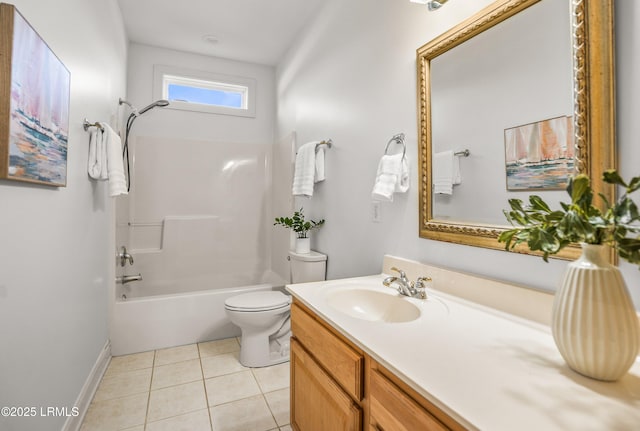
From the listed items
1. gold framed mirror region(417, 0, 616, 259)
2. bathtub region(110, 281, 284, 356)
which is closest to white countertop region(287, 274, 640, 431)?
gold framed mirror region(417, 0, 616, 259)

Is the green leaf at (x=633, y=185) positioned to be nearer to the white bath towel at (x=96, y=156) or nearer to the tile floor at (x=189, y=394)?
the tile floor at (x=189, y=394)

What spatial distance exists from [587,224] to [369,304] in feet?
2.81

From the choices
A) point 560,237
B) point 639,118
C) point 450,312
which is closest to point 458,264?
point 450,312

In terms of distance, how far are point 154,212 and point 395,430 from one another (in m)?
2.98

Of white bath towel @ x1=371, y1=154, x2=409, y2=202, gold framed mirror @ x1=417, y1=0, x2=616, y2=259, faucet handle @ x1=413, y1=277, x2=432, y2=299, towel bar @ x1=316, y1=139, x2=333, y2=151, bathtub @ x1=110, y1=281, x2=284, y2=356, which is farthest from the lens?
bathtub @ x1=110, y1=281, x2=284, y2=356

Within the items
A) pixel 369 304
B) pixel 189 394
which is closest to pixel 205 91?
pixel 189 394

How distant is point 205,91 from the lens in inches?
131

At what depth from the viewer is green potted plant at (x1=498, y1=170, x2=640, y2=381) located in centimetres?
59

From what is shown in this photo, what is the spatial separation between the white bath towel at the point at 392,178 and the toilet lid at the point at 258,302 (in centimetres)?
115

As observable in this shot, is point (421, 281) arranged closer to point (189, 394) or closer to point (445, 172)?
point (445, 172)

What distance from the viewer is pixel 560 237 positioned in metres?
0.67

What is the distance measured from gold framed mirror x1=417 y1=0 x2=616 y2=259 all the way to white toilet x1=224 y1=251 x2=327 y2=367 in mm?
1022

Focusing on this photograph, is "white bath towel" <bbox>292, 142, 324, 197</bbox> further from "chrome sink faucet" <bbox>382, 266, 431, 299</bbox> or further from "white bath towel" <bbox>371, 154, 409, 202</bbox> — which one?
"chrome sink faucet" <bbox>382, 266, 431, 299</bbox>

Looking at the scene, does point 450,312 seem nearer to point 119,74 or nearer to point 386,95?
point 386,95
